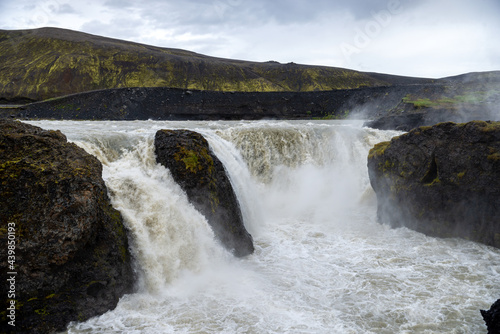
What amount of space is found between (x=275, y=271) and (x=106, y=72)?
53352 mm

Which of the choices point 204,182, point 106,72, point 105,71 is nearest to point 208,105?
point 106,72

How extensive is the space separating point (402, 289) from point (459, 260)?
7.76 feet

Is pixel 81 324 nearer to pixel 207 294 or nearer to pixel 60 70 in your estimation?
pixel 207 294

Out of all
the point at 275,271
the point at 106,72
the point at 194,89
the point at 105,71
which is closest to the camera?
the point at 275,271

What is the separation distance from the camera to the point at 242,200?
428 inches

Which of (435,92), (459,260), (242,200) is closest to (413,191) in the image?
(459,260)

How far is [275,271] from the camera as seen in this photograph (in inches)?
319

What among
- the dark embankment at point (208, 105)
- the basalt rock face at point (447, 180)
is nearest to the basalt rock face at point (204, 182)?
Answer: the basalt rock face at point (447, 180)

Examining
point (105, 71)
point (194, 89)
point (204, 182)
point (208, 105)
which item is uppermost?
point (105, 71)

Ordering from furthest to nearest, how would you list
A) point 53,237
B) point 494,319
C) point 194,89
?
point 194,89 → point 53,237 → point 494,319

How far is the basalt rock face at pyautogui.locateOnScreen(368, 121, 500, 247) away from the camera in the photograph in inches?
352

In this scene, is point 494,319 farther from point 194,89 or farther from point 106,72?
point 106,72

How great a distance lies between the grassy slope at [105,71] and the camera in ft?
161

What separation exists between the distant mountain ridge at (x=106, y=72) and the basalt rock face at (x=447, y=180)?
156ft
